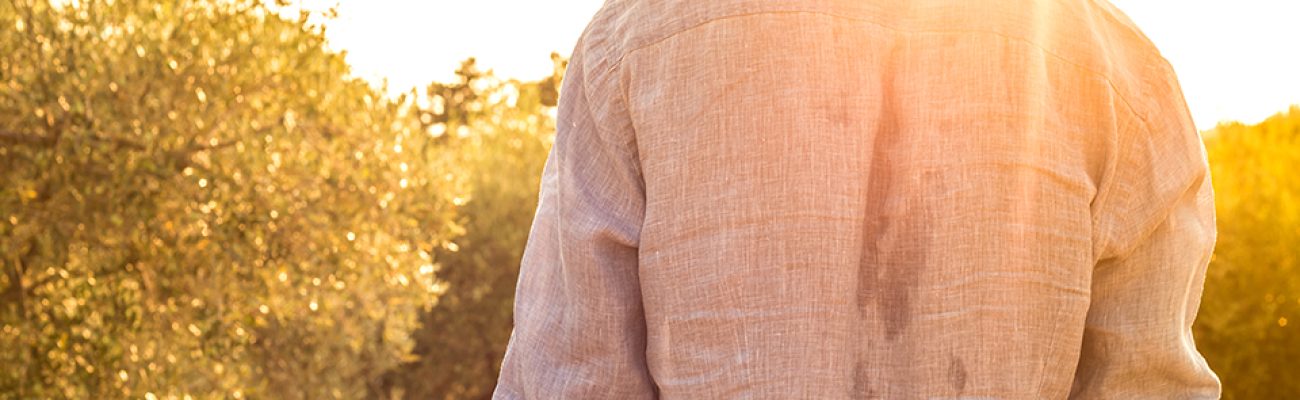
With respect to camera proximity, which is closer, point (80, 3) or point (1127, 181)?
point (1127, 181)

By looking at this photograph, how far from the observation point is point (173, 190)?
7367 millimetres

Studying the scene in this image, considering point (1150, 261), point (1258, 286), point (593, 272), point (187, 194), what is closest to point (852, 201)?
point (593, 272)

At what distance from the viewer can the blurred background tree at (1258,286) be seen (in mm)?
11492

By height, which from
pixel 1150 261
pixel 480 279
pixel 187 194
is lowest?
pixel 480 279

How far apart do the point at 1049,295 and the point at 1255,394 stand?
1124 centimetres

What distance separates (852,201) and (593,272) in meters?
0.37

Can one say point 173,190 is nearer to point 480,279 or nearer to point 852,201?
point 852,201

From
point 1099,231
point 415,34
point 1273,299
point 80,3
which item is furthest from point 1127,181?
point 1273,299

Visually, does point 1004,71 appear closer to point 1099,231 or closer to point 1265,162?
point 1099,231

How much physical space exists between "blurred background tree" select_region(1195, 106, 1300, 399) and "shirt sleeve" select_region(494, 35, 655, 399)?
11078 mm

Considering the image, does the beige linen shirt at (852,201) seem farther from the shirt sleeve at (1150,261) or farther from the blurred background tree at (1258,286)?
the blurred background tree at (1258,286)

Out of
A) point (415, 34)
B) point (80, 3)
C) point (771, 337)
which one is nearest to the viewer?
point (771, 337)

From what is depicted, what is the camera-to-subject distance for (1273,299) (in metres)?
11.6

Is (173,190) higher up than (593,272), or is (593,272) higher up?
(593,272)
